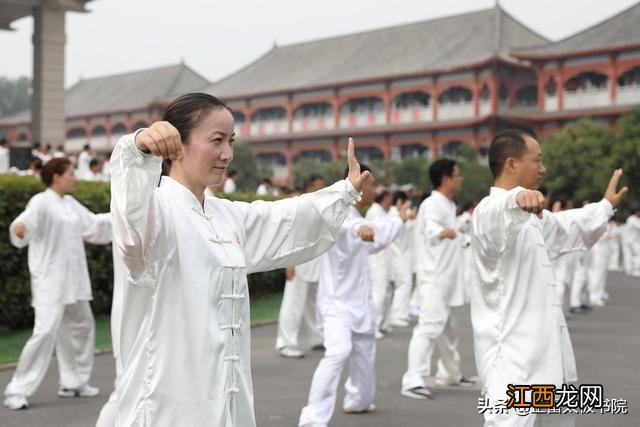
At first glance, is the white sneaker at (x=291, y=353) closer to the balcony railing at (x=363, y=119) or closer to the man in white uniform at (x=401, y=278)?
the man in white uniform at (x=401, y=278)

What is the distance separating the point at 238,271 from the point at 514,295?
193 centimetres

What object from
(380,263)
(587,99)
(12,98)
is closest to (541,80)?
(587,99)

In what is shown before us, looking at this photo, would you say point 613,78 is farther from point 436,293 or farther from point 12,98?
point 12,98

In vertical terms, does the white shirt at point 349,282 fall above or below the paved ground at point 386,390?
above

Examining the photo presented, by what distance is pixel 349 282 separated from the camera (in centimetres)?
634

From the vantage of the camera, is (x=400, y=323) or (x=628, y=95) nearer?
(x=400, y=323)

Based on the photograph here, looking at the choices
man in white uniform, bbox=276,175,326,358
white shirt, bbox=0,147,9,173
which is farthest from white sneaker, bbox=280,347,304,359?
white shirt, bbox=0,147,9,173

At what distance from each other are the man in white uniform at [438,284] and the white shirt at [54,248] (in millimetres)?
2945

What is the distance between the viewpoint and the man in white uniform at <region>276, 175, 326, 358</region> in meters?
9.30

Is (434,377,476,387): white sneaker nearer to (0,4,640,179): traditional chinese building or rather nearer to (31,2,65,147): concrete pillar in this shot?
(31,2,65,147): concrete pillar

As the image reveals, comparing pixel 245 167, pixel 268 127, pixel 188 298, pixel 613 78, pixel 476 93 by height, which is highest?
pixel 613 78

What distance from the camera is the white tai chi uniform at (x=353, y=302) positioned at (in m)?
6.11

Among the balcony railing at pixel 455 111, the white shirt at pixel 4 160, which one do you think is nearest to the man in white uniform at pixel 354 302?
the white shirt at pixel 4 160

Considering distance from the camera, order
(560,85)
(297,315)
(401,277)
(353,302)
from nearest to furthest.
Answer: (353,302) < (297,315) < (401,277) < (560,85)
